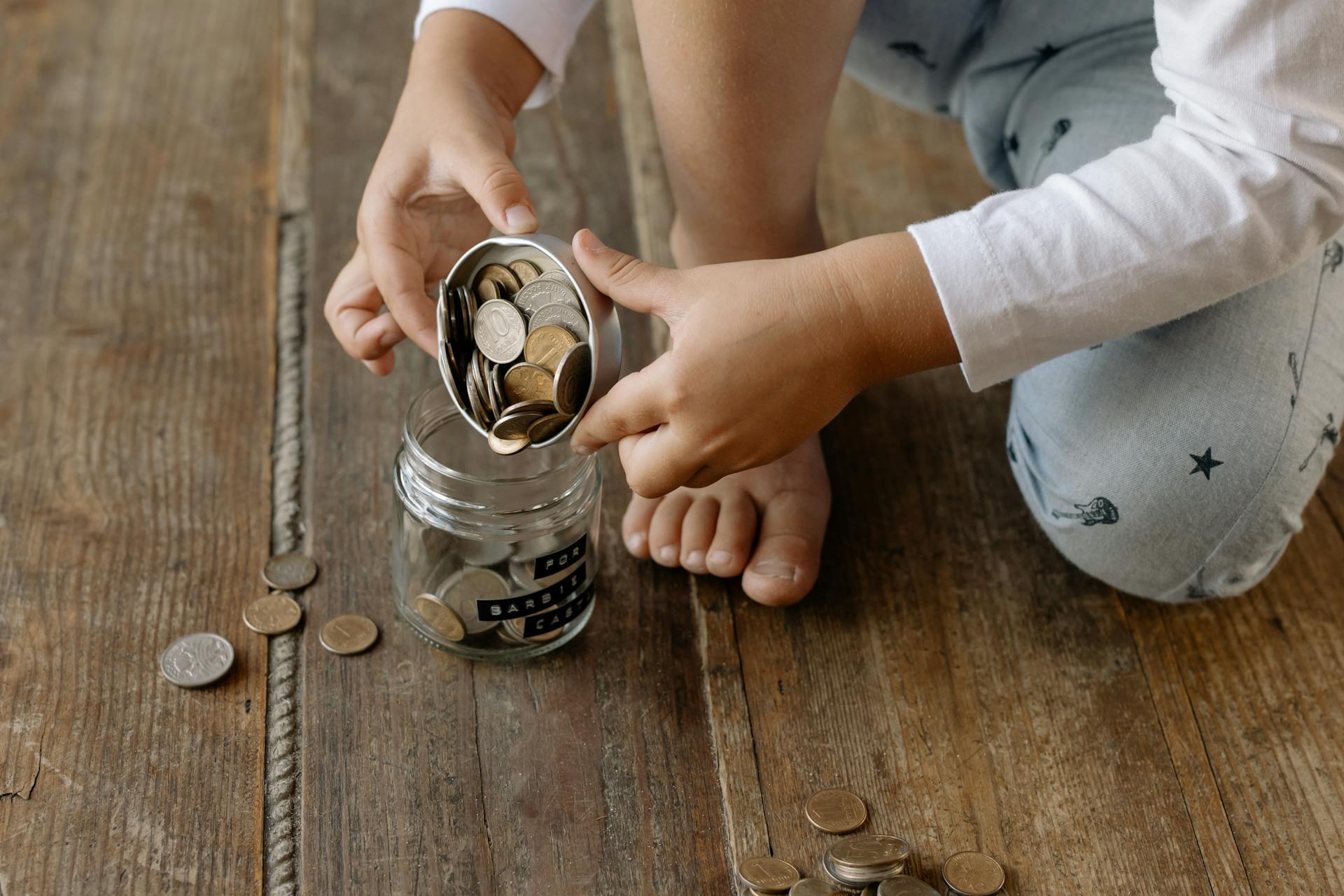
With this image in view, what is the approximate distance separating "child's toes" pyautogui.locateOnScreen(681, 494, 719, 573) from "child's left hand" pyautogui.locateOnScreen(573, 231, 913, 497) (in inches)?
7.5

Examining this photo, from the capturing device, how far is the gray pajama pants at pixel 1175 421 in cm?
93

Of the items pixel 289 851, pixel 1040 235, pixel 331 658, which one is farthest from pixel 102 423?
pixel 1040 235

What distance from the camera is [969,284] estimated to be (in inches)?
31.0

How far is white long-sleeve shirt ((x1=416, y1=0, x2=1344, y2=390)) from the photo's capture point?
0.77m

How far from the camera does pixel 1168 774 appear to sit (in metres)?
0.90

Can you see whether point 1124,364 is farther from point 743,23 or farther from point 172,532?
point 172,532

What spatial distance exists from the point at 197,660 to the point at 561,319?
0.40 meters

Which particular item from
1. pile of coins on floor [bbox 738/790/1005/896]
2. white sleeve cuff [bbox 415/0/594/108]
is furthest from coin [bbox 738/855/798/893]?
white sleeve cuff [bbox 415/0/594/108]

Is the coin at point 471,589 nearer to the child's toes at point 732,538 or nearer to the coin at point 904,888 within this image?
the child's toes at point 732,538

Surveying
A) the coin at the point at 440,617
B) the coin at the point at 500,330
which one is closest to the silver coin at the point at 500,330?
the coin at the point at 500,330

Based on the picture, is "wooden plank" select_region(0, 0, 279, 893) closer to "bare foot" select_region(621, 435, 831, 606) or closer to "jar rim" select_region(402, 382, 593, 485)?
"jar rim" select_region(402, 382, 593, 485)

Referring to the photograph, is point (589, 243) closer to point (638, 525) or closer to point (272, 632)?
point (638, 525)

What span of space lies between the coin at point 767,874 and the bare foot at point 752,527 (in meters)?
0.22

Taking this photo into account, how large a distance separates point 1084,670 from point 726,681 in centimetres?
29
